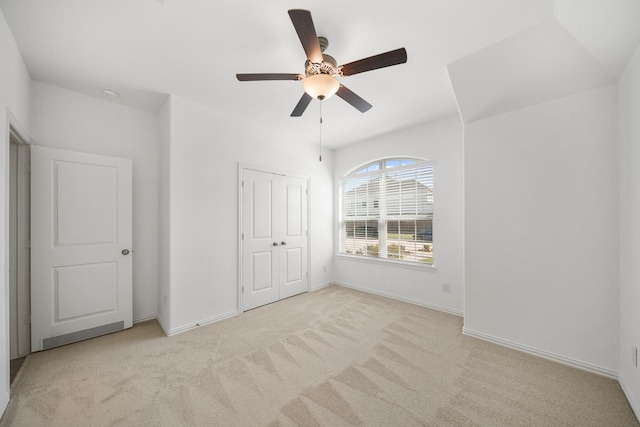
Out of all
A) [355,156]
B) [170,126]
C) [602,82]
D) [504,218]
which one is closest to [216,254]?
[170,126]

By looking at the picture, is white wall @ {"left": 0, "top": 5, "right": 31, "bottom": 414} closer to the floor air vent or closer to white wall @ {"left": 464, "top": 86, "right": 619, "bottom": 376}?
the floor air vent

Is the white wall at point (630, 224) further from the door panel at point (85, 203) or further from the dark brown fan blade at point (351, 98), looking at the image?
the door panel at point (85, 203)

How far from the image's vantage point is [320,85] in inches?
70.2

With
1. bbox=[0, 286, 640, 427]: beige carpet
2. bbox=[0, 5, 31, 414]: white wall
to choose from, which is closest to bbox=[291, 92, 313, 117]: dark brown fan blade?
bbox=[0, 5, 31, 414]: white wall

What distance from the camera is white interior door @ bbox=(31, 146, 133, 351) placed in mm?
2420

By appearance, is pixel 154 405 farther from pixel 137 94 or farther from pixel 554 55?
pixel 554 55

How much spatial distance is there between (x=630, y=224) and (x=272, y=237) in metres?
3.59

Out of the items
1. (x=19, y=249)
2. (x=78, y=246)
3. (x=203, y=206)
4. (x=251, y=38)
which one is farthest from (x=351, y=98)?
(x=19, y=249)

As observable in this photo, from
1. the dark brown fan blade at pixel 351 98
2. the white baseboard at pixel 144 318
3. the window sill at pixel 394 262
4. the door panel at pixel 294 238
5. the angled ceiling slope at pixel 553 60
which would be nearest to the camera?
the angled ceiling slope at pixel 553 60

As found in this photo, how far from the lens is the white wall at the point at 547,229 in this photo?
81.0 inches

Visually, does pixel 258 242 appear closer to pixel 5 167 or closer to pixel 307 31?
pixel 5 167

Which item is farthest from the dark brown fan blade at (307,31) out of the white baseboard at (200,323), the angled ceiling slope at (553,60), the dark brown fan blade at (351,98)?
the white baseboard at (200,323)

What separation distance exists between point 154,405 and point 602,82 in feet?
14.0

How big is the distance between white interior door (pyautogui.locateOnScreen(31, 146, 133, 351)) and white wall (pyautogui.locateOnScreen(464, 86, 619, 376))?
3.98 metres
